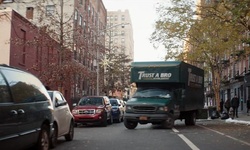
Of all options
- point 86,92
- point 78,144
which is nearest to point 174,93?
point 78,144

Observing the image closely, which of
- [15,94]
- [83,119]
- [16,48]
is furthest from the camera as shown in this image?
[16,48]

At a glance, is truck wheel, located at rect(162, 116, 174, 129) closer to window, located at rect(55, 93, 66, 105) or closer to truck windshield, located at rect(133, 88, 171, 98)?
truck windshield, located at rect(133, 88, 171, 98)

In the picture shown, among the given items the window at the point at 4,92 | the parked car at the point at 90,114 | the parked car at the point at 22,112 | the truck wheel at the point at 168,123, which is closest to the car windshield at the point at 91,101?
the parked car at the point at 90,114

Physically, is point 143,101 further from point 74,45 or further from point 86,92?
point 86,92

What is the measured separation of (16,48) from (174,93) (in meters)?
14.3

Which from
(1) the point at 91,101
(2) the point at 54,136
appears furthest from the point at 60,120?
(1) the point at 91,101

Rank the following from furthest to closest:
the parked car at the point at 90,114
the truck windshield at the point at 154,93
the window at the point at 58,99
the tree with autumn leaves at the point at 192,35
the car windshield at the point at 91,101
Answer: the tree with autumn leaves at the point at 192,35 < the car windshield at the point at 91,101 < the parked car at the point at 90,114 < the truck windshield at the point at 154,93 < the window at the point at 58,99

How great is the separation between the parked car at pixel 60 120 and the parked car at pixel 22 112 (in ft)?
3.17

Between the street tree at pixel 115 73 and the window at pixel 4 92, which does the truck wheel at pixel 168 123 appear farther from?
the street tree at pixel 115 73

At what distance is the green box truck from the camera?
16062 millimetres

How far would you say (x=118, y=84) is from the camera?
192 ft

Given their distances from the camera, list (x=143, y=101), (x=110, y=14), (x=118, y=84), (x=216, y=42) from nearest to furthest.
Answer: (x=143, y=101) → (x=216, y=42) → (x=118, y=84) → (x=110, y=14)

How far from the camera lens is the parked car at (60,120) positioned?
9.70 metres

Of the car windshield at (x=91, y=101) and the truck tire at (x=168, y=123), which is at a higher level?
the car windshield at (x=91, y=101)
